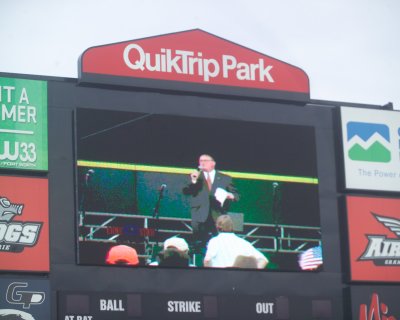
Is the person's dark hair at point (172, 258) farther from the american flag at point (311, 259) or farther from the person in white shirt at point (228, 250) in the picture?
the american flag at point (311, 259)

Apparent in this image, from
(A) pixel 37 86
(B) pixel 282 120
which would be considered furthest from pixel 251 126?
(A) pixel 37 86

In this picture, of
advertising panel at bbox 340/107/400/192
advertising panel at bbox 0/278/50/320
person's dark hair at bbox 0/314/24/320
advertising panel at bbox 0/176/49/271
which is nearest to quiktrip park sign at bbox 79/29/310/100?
advertising panel at bbox 340/107/400/192

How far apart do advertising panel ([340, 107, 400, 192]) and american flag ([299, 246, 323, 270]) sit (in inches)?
47.4

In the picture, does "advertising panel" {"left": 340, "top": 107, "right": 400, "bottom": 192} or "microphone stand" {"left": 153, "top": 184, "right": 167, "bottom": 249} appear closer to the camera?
"microphone stand" {"left": 153, "top": 184, "right": 167, "bottom": 249}

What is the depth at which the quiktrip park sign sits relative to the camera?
16750 mm

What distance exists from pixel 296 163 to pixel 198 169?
153 centimetres

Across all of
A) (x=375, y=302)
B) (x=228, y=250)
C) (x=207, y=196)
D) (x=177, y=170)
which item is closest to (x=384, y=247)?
(x=375, y=302)

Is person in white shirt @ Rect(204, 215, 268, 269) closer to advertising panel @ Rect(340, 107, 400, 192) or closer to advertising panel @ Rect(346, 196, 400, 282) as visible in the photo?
advertising panel @ Rect(346, 196, 400, 282)

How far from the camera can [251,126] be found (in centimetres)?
1720

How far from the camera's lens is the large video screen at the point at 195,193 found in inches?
628

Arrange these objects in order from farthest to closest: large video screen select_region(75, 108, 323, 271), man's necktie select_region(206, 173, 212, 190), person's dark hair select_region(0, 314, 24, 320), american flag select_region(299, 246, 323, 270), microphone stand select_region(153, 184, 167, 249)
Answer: american flag select_region(299, 246, 323, 270) → man's necktie select_region(206, 173, 212, 190) → microphone stand select_region(153, 184, 167, 249) → large video screen select_region(75, 108, 323, 271) → person's dark hair select_region(0, 314, 24, 320)

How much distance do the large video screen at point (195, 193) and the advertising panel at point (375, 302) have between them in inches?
31.6

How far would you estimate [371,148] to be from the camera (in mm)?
18188

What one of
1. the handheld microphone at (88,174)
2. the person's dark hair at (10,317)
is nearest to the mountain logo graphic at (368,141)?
the handheld microphone at (88,174)
